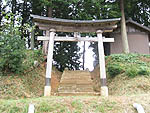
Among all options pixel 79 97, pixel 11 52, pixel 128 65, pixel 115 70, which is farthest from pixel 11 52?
pixel 128 65

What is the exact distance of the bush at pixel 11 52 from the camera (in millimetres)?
→ 7141

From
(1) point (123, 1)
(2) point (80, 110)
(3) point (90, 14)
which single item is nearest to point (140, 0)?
(1) point (123, 1)

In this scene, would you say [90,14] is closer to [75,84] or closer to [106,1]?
[106,1]

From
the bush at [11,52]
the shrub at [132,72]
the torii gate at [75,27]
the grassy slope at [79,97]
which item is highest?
the torii gate at [75,27]

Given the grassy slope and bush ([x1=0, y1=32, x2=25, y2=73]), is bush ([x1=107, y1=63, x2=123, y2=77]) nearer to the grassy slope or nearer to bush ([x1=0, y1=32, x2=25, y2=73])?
the grassy slope

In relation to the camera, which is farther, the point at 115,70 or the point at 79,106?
the point at 115,70

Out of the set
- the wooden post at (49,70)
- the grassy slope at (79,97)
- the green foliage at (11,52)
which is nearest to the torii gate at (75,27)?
the wooden post at (49,70)

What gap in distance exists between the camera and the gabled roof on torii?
7406 mm

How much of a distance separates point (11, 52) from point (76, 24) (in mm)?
3618

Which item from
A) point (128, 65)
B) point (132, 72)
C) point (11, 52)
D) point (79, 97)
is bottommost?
point (79, 97)

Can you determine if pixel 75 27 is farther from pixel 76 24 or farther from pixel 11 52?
pixel 11 52

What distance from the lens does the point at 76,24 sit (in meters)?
7.75

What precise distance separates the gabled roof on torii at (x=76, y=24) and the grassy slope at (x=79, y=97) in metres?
2.92

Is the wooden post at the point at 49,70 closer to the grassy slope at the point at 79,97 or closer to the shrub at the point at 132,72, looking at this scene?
the grassy slope at the point at 79,97
